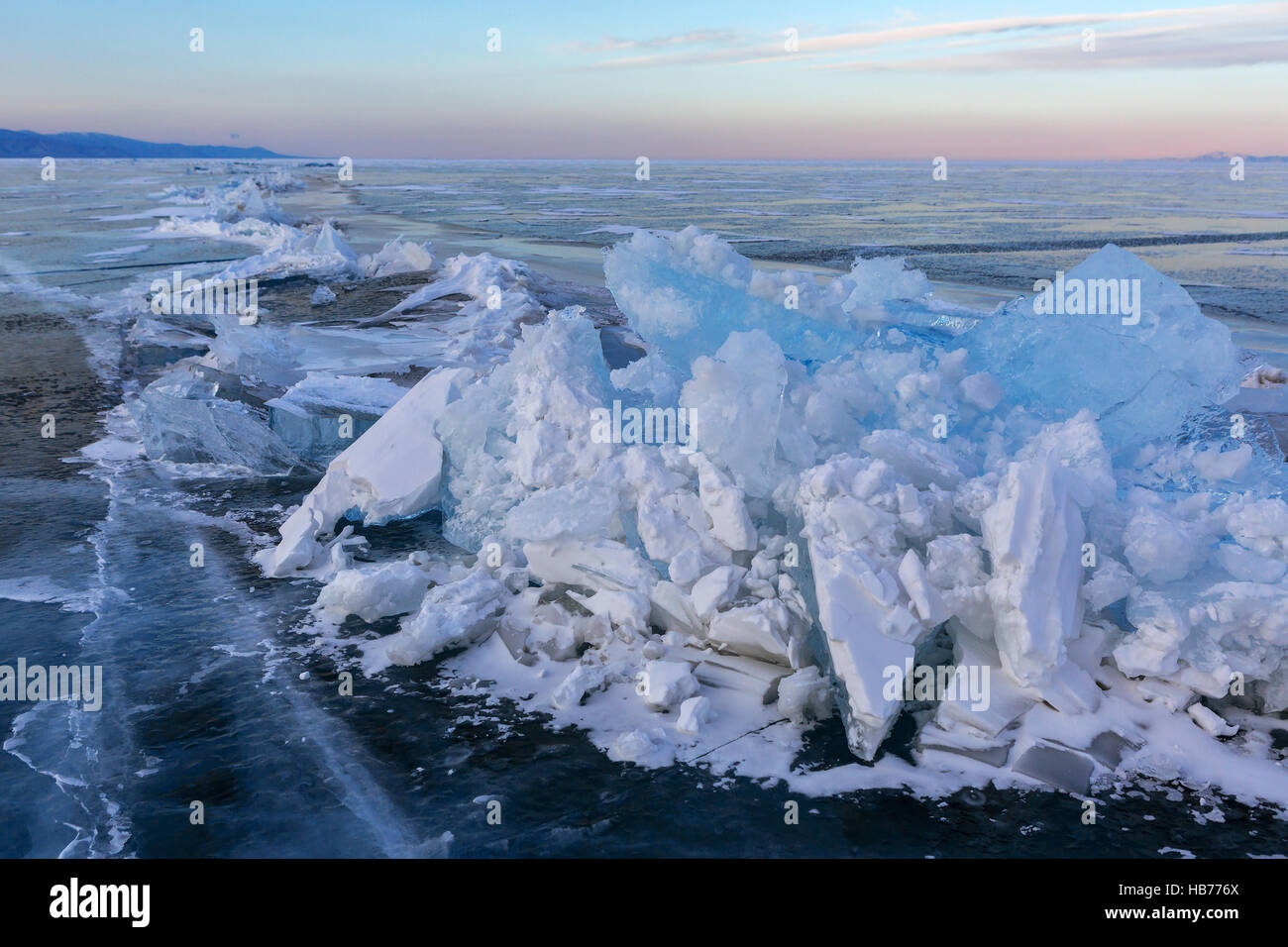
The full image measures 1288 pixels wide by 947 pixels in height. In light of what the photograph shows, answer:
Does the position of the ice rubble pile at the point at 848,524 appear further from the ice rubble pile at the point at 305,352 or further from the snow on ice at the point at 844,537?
the ice rubble pile at the point at 305,352

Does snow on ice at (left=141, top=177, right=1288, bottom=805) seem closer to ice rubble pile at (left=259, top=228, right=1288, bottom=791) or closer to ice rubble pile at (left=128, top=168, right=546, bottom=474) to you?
ice rubble pile at (left=259, top=228, right=1288, bottom=791)

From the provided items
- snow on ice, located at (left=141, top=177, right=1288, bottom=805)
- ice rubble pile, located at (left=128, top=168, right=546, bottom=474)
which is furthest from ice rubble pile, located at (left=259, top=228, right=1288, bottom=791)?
ice rubble pile, located at (left=128, top=168, right=546, bottom=474)

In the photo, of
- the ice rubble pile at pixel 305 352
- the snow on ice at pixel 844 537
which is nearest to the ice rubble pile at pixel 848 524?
the snow on ice at pixel 844 537

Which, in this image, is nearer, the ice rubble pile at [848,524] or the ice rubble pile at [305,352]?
the ice rubble pile at [848,524]

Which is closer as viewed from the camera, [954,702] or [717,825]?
[717,825]
